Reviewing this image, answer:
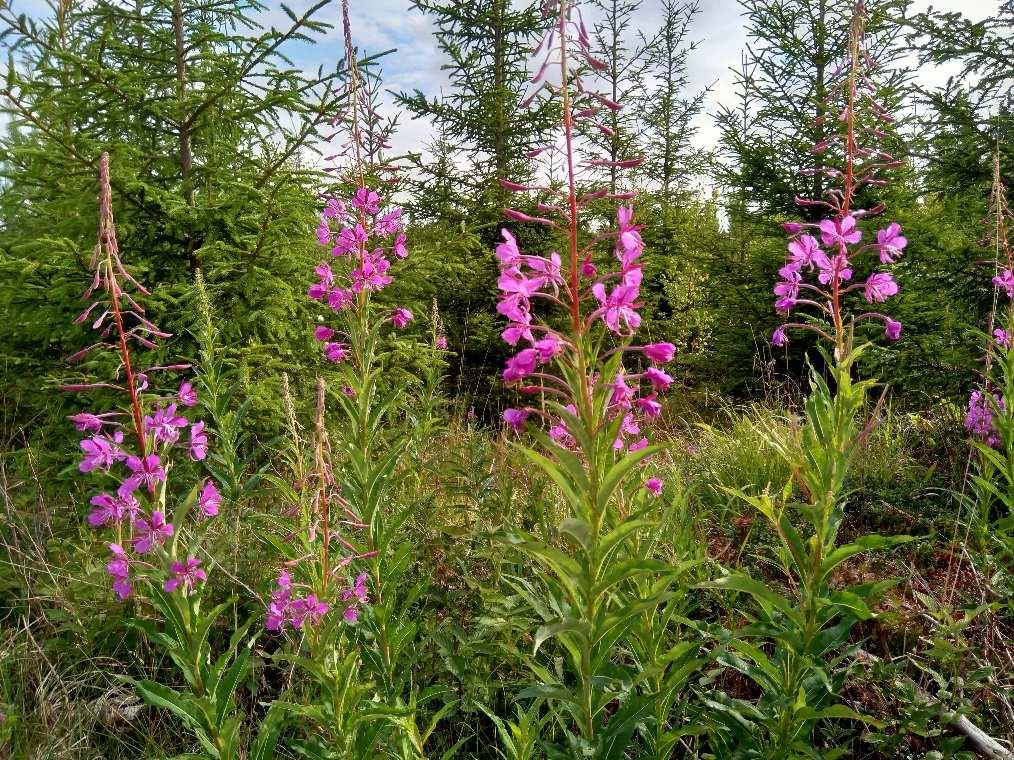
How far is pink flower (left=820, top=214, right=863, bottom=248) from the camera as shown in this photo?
1.93 metres

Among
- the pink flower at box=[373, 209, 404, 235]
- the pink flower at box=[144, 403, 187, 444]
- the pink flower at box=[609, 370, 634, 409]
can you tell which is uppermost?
the pink flower at box=[373, 209, 404, 235]

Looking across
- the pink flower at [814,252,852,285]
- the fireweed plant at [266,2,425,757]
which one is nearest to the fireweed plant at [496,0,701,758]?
the fireweed plant at [266,2,425,757]

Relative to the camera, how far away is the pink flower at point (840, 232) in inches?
75.8

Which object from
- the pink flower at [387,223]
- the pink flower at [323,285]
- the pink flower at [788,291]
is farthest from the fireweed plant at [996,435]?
the pink flower at [323,285]

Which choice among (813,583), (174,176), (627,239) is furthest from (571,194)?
(174,176)

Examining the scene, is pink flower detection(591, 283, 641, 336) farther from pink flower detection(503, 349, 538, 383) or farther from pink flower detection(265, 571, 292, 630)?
pink flower detection(265, 571, 292, 630)

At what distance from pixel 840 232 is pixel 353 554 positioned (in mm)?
1718

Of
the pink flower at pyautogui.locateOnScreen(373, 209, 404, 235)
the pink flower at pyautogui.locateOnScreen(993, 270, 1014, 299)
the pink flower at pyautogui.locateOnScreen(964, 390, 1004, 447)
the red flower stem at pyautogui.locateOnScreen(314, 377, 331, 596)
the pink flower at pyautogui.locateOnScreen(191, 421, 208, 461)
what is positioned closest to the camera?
the red flower stem at pyautogui.locateOnScreen(314, 377, 331, 596)

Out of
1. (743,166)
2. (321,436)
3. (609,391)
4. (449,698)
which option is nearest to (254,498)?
(449,698)

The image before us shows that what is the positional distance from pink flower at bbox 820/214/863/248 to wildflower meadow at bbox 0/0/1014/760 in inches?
1.1

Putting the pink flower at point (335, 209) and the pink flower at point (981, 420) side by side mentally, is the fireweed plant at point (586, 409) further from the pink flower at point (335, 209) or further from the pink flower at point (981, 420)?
the pink flower at point (981, 420)

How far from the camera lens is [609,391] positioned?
1.44 metres

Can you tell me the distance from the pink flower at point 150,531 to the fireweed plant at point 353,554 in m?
0.31

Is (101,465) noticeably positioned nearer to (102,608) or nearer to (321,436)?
(321,436)
